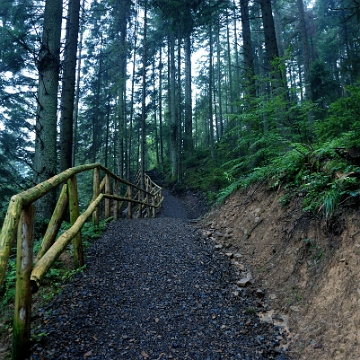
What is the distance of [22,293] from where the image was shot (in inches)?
79.2

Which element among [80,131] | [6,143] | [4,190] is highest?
[80,131]

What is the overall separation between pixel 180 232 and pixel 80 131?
63.7 feet

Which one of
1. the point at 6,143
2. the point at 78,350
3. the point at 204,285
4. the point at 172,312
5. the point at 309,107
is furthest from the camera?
the point at 6,143

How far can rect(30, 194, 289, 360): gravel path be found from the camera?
2.38 m

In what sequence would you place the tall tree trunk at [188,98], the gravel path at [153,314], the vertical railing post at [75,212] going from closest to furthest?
the gravel path at [153,314] → the vertical railing post at [75,212] → the tall tree trunk at [188,98]

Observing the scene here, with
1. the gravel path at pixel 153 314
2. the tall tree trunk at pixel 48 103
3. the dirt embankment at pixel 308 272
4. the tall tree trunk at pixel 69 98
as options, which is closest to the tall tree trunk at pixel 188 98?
the tall tree trunk at pixel 69 98

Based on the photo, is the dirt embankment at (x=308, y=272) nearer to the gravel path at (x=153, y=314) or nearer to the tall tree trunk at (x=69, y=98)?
the gravel path at (x=153, y=314)

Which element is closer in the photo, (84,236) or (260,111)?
(84,236)

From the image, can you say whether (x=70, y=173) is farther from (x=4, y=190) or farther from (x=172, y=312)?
(x=4, y=190)

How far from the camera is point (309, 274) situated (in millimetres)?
3150

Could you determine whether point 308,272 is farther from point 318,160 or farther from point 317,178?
point 318,160

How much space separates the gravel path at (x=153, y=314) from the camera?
7.82 feet

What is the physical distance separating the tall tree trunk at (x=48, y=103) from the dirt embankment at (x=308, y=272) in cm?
418

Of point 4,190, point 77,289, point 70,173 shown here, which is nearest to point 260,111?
point 70,173
